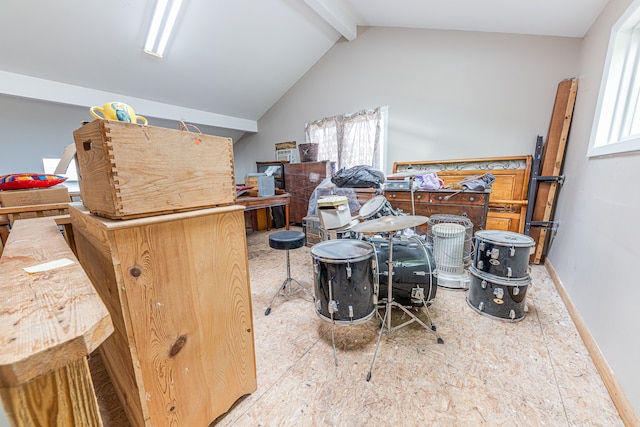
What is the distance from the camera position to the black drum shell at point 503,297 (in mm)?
1815

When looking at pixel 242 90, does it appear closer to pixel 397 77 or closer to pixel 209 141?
pixel 397 77

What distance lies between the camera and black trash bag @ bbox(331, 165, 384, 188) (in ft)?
11.4

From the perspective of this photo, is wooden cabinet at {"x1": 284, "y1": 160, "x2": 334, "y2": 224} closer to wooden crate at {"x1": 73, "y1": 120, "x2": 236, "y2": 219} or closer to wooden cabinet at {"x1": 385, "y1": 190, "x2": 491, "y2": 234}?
wooden cabinet at {"x1": 385, "y1": 190, "x2": 491, "y2": 234}

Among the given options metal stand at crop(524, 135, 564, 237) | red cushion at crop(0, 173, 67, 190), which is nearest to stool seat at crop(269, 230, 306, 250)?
red cushion at crop(0, 173, 67, 190)

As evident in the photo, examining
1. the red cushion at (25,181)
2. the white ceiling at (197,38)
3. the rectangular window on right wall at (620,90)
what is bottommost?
the red cushion at (25,181)

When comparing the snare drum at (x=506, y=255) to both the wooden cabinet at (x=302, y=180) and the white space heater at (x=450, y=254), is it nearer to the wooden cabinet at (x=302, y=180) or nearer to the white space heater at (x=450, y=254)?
the white space heater at (x=450, y=254)

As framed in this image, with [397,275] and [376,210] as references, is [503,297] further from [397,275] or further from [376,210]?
[376,210]

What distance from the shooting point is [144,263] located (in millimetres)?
851

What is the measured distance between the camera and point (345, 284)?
4.98 feet

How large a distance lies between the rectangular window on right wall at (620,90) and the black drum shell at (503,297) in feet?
3.57

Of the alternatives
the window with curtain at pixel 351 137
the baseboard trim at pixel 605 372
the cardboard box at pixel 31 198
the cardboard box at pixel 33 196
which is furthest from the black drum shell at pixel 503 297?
the cardboard box at pixel 33 196

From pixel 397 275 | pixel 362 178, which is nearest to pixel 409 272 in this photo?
pixel 397 275

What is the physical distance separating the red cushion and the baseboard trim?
376 centimetres

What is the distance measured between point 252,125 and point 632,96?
5551mm
